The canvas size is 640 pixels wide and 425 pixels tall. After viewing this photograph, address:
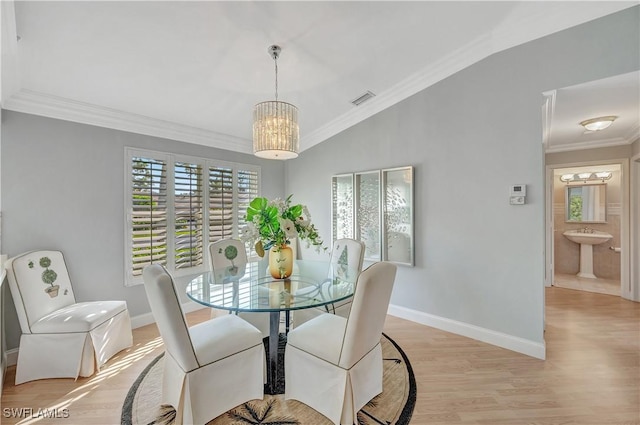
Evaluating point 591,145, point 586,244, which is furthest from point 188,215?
point 586,244

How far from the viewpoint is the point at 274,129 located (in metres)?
2.19

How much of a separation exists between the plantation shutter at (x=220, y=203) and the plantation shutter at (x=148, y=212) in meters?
0.60

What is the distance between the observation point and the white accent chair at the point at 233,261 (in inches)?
96.3

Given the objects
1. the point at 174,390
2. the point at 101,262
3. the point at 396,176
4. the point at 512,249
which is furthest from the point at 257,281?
the point at 512,249

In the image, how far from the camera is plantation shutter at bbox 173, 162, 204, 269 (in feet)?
10.9

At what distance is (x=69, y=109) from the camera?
2.54 meters

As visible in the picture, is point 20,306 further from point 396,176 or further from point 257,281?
point 396,176

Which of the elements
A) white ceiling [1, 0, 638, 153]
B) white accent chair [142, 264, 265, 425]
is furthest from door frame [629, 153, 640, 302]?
white accent chair [142, 264, 265, 425]

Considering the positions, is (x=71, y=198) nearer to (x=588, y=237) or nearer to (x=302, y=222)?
(x=302, y=222)

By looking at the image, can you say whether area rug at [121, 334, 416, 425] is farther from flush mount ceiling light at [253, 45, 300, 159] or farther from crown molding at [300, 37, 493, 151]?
crown molding at [300, 37, 493, 151]

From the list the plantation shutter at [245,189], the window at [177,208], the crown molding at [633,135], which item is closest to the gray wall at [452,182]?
the window at [177,208]

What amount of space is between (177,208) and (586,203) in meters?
6.93

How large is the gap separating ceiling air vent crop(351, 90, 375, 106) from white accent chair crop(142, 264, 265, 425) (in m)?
2.87

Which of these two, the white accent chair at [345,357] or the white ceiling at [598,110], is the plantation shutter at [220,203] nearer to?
the white accent chair at [345,357]
